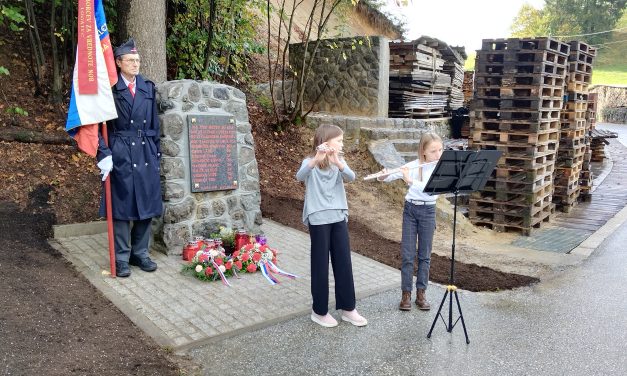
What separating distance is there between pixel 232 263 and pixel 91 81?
2.21 m

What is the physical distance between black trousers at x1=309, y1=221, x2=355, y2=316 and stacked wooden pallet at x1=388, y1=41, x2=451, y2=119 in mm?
10969

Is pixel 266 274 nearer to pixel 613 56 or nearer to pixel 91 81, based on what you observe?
pixel 91 81

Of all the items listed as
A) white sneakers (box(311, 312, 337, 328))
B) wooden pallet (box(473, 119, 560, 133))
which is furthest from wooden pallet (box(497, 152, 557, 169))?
white sneakers (box(311, 312, 337, 328))

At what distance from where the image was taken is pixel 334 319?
15.2 feet

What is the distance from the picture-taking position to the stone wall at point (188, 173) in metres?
5.94

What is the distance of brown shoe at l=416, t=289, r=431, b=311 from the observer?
4.99m

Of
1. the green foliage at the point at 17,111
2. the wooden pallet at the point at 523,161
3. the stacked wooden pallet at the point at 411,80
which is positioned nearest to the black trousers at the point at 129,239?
the green foliage at the point at 17,111

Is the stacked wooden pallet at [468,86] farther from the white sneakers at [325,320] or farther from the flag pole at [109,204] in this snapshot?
the white sneakers at [325,320]

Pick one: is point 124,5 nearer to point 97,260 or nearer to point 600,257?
point 97,260

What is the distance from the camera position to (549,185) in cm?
1035

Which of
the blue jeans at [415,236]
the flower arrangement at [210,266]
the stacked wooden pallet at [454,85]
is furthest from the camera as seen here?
the stacked wooden pallet at [454,85]

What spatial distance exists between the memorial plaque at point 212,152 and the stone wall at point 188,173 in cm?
7

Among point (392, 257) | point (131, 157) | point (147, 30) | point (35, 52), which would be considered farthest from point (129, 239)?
point (35, 52)

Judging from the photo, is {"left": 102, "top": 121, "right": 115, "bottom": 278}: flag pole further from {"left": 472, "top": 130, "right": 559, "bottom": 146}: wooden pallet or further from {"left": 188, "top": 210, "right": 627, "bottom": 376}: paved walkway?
{"left": 472, "top": 130, "right": 559, "bottom": 146}: wooden pallet
